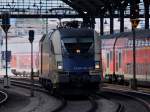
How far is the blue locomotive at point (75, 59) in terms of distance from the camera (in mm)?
24406

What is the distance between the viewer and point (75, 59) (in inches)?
971

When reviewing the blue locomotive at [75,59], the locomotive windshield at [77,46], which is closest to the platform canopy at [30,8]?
the blue locomotive at [75,59]

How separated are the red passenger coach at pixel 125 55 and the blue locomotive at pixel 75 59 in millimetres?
7782

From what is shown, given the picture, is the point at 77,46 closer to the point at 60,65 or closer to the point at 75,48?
the point at 75,48

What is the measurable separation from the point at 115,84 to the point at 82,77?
1674 centimetres

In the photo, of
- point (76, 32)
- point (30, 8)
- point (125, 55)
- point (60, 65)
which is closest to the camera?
point (60, 65)

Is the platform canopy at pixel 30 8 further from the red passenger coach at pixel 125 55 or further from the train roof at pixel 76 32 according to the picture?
the train roof at pixel 76 32

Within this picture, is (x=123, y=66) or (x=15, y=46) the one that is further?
(x=15, y=46)

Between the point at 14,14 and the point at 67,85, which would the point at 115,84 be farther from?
the point at 14,14

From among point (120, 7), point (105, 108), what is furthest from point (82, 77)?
point (120, 7)

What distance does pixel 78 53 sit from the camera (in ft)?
81.4

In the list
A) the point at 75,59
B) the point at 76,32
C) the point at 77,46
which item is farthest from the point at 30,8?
the point at 75,59

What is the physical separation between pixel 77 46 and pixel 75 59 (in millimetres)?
663

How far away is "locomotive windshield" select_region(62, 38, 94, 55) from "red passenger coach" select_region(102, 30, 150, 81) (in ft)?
25.7
